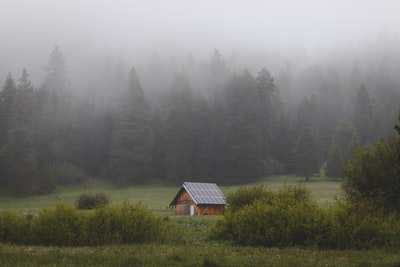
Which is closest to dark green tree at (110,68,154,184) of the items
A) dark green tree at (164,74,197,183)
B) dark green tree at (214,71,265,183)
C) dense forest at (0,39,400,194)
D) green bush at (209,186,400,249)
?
dense forest at (0,39,400,194)

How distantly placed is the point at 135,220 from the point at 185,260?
677cm

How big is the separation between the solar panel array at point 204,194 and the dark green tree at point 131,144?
32.2m

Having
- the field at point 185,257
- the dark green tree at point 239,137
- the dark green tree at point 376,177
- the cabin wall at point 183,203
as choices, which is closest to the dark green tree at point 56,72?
the dark green tree at point 239,137

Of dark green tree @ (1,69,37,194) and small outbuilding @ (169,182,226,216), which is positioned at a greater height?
dark green tree @ (1,69,37,194)

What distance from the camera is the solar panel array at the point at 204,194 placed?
58281 mm

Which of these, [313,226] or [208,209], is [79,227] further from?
[208,209]

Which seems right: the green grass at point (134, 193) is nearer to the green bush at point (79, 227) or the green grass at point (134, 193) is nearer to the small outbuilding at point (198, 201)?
the small outbuilding at point (198, 201)

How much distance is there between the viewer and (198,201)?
5772 cm

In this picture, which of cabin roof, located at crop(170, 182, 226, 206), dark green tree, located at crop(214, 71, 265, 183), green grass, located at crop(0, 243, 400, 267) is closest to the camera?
green grass, located at crop(0, 243, 400, 267)

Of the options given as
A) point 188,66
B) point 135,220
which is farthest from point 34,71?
point 135,220

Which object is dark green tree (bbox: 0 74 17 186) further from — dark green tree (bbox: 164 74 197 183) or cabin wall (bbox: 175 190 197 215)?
cabin wall (bbox: 175 190 197 215)

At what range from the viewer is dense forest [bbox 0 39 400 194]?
298 ft

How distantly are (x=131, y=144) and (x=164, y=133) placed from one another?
7999 millimetres

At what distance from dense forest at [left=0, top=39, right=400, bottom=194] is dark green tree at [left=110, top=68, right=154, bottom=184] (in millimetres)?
191
